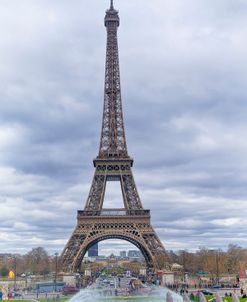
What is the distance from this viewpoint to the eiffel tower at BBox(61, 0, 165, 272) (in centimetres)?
8469

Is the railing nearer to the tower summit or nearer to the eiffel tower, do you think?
the eiffel tower

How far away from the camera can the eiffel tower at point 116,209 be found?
278 feet

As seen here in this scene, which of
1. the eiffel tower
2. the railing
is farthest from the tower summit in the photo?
the railing

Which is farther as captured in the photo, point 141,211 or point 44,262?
point 44,262

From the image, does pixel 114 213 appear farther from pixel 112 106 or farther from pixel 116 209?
pixel 112 106

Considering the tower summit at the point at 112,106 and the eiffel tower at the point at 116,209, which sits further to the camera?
the tower summit at the point at 112,106

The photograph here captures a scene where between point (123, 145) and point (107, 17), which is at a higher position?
point (107, 17)

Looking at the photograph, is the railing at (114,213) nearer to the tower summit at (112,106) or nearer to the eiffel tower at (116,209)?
the eiffel tower at (116,209)

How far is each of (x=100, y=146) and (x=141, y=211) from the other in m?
16.2

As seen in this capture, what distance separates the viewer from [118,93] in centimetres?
9375

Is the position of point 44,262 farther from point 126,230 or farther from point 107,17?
point 107,17

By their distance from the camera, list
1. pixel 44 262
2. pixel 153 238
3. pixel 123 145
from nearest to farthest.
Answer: pixel 153 238, pixel 123 145, pixel 44 262

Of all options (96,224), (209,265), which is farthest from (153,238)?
(209,265)

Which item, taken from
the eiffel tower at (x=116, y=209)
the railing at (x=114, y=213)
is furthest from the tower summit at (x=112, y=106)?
the railing at (x=114, y=213)
